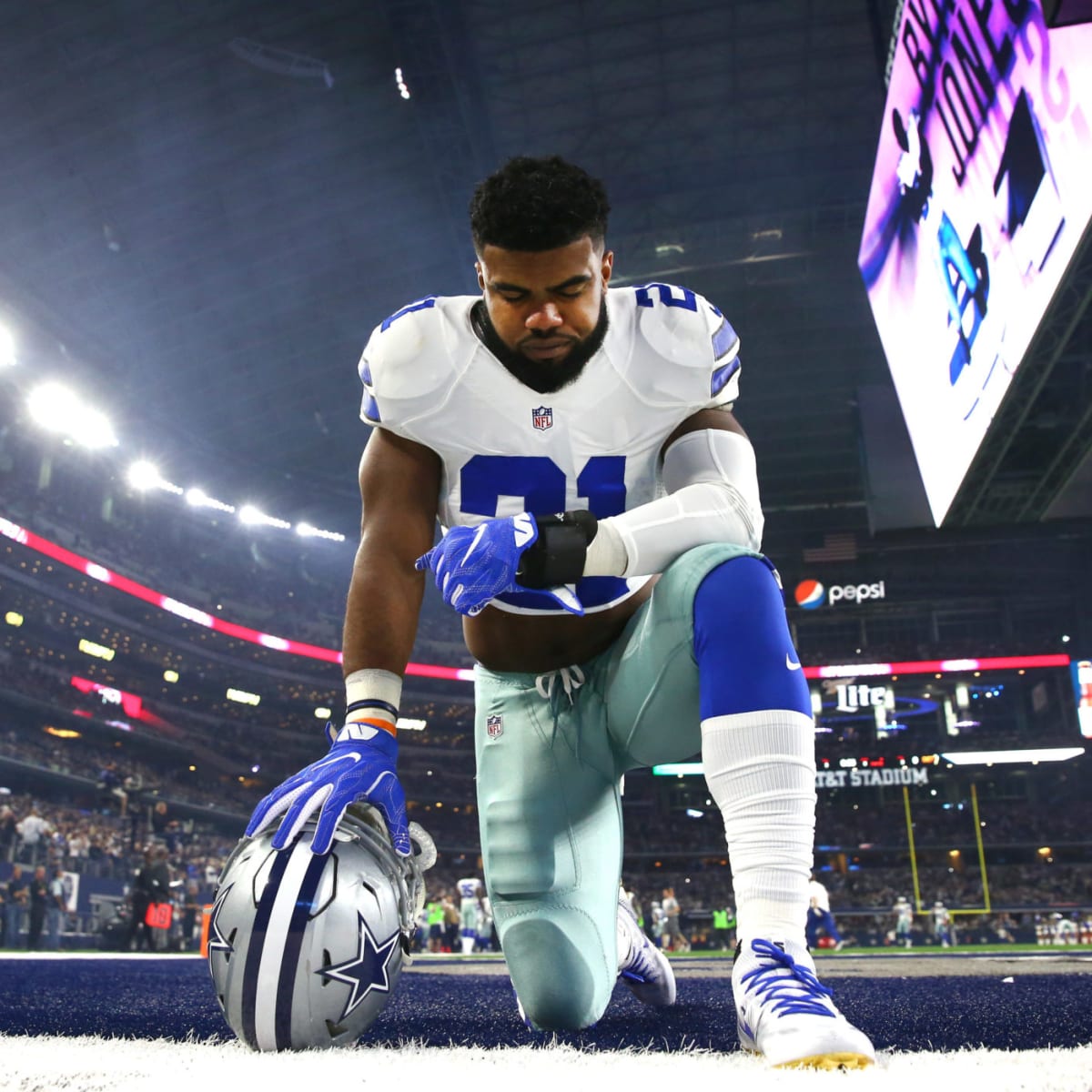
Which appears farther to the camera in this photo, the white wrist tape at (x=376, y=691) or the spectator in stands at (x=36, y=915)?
the spectator in stands at (x=36, y=915)

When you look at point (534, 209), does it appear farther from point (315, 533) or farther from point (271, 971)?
point (315, 533)


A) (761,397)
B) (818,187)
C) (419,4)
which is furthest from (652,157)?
(761,397)

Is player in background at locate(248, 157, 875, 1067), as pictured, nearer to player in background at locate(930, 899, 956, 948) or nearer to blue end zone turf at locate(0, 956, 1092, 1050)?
blue end zone turf at locate(0, 956, 1092, 1050)

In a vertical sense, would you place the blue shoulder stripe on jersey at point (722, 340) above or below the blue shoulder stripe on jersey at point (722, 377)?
above

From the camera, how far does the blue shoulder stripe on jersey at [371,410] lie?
7.04 feet

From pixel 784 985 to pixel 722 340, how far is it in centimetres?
133

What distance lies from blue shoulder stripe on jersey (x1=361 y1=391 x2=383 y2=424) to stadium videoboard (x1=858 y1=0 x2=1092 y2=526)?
212 inches

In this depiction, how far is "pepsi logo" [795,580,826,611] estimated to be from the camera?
25.2 metres

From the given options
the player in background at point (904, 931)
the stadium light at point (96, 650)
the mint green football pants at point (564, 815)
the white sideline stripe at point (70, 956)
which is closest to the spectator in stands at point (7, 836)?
the white sideline stripe at point (70, 956)

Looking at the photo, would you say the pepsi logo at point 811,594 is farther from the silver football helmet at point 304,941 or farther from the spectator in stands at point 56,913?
the silver football helmet at point 304,941

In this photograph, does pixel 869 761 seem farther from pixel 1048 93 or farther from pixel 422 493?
pixel 422 493

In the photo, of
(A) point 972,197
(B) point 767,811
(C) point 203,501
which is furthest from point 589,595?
(C) point 203,501

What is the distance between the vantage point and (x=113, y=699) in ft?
77.5

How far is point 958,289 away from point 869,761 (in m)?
19.1
